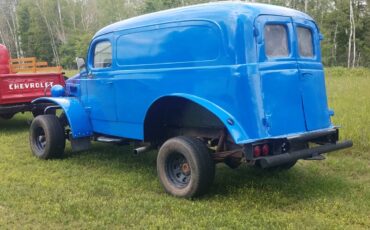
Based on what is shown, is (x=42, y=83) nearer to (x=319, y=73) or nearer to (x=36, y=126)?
(x=36, y=126)

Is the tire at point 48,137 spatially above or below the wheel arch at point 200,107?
below

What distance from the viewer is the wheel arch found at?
496 cm

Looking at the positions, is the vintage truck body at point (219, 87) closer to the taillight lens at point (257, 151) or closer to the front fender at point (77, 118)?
the taillight lens at point (257, 151)

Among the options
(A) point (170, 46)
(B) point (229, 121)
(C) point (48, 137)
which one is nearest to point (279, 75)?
(B) point (229, 121)

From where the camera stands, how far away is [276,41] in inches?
212

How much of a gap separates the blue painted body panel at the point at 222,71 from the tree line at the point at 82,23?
41.3 meters

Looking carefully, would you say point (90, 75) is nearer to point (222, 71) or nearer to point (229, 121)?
point (222, 71)

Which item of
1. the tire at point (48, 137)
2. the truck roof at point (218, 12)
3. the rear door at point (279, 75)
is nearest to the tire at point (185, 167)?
the rear door at point (279, 75)

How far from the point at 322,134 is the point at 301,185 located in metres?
0.77

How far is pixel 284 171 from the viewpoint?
661 centimetres

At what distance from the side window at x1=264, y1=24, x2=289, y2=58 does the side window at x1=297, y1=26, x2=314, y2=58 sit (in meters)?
0.32

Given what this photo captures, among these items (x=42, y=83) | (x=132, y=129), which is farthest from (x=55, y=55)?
(x=132, y=129)

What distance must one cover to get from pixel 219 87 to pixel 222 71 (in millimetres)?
178

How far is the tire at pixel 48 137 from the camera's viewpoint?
24.2 ft
